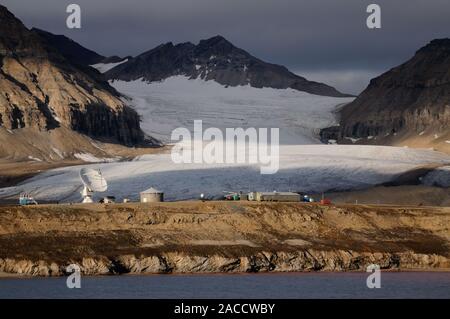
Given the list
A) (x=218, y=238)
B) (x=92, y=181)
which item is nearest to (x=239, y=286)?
(x=218, y=238)

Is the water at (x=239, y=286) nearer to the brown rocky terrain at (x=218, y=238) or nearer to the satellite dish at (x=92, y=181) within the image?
the brown rocky terrain at (x=218, y=238)

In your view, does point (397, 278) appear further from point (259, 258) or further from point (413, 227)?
point (413, 227)

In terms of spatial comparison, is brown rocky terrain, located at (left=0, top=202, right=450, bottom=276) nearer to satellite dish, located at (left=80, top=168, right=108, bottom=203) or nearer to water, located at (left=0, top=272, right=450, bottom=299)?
water, located at (left=0, top=272, right=450, bottom=299)

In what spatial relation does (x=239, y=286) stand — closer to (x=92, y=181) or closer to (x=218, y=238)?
(x=218, y=238)

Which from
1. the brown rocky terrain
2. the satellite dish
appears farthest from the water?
the satellite dish
